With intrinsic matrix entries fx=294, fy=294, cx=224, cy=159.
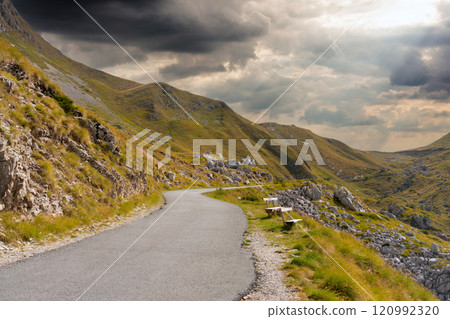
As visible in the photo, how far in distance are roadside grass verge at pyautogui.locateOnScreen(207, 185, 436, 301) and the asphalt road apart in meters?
1.81

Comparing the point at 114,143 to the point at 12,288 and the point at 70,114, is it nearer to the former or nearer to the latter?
the point at 70,114

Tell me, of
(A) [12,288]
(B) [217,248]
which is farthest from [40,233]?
(B) [217,248]

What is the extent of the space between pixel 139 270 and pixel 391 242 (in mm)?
40848

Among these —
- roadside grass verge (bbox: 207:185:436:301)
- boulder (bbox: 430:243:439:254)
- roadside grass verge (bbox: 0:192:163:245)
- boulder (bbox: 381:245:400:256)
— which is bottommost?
boulder (bbox: 430:243:439:254)

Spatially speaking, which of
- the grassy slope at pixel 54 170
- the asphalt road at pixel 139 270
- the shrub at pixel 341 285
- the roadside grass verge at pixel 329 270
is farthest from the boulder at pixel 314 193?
the shrub at pixel 341 285

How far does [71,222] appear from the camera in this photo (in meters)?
15.1

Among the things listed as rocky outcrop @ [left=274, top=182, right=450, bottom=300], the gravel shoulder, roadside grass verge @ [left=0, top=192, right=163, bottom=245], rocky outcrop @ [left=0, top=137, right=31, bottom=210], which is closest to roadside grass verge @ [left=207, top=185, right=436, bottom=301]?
the gravel shoulder

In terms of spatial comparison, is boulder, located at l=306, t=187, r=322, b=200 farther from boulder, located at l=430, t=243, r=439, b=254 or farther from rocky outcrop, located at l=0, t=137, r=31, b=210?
rocky outcrop, located at l=0, t=137, r=31, b=210

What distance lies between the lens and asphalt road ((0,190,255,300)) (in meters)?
7.71

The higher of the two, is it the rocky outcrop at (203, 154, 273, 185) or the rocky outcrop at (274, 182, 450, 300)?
the rocky outcrop at (203, 154, 273, 185)

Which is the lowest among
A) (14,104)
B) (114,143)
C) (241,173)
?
(241,173)

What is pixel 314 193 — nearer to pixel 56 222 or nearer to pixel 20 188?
pixel 56 222
